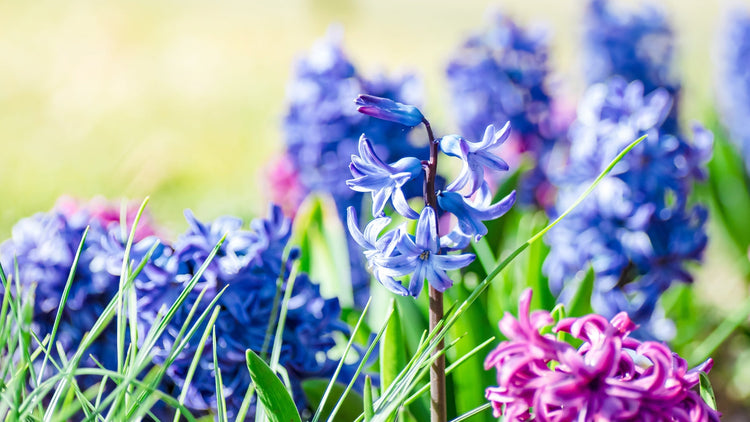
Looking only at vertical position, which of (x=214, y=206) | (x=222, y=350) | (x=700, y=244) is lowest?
(x=214, y=206)

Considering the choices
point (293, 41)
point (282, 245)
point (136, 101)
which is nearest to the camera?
point (282, 245)

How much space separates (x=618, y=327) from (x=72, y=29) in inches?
253

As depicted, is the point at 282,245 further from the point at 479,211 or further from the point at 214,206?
the point at 214,206

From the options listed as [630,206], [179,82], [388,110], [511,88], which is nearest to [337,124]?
[511,88]

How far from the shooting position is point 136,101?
5016mm

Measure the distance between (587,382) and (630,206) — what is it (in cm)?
86

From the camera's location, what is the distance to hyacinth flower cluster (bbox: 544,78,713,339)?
4.85 ft

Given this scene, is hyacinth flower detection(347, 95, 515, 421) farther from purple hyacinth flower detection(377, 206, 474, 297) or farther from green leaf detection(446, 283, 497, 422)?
green leaf detection(446, 283, 497, 422)

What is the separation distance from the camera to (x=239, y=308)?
105cm

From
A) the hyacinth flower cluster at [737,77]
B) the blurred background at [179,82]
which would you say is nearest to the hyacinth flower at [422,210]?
the blurred background at [179,82]

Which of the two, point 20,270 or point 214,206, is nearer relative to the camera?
point 20,270

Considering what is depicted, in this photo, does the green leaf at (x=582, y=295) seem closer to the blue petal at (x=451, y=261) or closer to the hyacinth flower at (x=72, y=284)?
the blue petal at (x=451, y=261)

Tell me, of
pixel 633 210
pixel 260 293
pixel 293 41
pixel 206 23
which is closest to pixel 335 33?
pixel 633 210

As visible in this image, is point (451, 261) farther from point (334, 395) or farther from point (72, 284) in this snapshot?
point (72, 284)
